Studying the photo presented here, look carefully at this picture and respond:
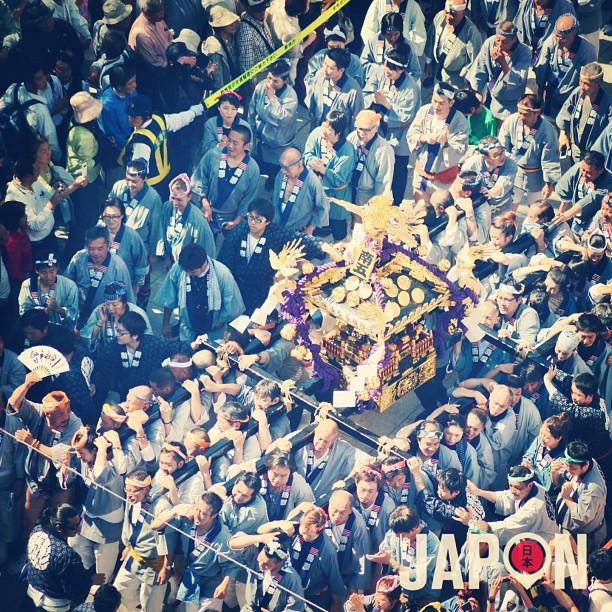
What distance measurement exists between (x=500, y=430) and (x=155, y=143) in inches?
255

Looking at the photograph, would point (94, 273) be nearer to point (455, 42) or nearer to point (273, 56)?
point (273, 56)

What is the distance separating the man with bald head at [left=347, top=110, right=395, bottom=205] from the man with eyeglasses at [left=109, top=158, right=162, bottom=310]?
2.76 m

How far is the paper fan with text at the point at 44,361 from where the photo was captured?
23.6 metres

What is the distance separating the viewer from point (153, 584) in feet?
73.3

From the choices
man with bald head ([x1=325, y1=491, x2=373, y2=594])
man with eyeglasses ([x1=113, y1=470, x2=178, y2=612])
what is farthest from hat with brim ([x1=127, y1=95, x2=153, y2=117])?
man with bald head ([x1=325, y1=491, x2=373, y2=594])

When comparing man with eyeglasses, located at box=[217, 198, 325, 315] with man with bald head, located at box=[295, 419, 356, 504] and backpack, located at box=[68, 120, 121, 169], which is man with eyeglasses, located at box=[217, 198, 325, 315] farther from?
man with bald head, located at box=[295, 419, 356, 504]

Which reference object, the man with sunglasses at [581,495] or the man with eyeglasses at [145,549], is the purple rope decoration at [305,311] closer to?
the man with sunglasses at [581,495]

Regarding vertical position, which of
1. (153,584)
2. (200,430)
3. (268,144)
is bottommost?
(153,584)

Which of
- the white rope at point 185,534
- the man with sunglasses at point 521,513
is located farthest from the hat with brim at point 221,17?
the man with sunglasses at point 521,513

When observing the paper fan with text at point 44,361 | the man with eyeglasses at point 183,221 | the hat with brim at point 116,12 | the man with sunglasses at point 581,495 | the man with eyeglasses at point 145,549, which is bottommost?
the man with eyeglasses at point 145,549

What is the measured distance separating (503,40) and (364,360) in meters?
5.96

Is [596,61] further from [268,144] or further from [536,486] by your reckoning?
[536,486]

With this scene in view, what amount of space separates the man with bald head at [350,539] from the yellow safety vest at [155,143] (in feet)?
20.0

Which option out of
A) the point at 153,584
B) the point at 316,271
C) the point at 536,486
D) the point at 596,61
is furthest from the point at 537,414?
the point at 596,61
